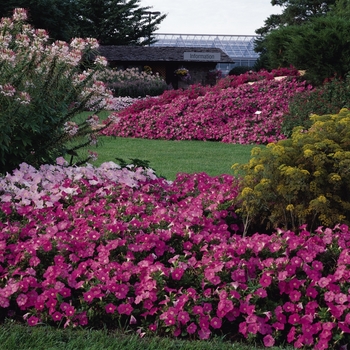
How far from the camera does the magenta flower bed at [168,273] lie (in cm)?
361

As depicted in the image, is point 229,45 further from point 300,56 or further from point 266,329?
point 266,329

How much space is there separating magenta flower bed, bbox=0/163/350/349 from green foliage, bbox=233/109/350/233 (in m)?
0.19

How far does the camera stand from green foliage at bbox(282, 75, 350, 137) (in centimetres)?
1287

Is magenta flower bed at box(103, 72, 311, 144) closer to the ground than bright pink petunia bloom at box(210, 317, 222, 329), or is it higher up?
higher up

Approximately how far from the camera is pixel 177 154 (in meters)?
11.1

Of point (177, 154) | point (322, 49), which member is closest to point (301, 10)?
point (322, 49)

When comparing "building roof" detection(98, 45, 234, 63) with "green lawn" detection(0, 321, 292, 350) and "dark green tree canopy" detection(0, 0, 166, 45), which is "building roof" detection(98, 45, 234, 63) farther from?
"green lawn" detection(0, 321, 292, 350)

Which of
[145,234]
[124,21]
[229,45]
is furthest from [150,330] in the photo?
[229,45]

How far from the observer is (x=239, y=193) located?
522cm

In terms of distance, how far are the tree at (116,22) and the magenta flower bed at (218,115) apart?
1095 inches

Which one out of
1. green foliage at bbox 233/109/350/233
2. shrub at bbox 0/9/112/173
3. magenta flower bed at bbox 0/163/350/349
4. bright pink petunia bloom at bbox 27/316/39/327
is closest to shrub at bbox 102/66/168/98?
shrub at bbox 0/9/112/173

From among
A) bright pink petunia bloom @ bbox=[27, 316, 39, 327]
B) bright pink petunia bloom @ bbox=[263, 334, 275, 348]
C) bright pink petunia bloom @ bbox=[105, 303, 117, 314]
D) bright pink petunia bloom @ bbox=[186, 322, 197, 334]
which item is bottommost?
bright pink petunia bloom @ bbox=[263, 334, 275, 348]

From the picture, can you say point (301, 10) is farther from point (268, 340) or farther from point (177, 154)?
point (268, 340)

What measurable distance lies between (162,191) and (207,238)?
147cm
